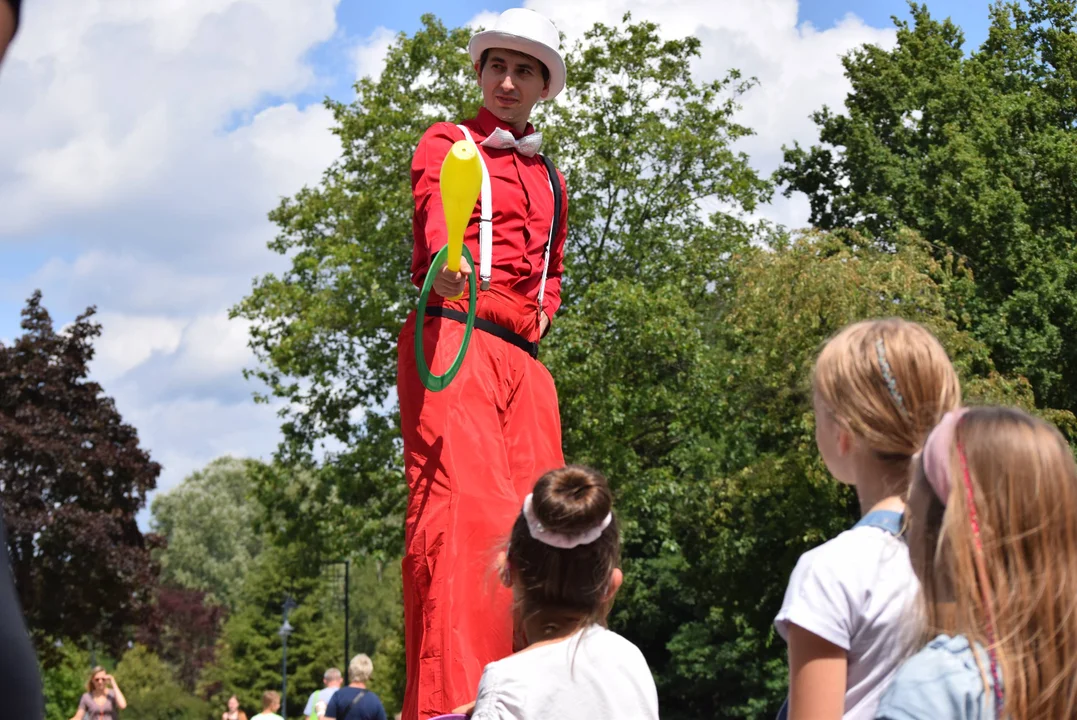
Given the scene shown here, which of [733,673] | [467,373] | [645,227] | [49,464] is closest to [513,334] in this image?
[467,373]

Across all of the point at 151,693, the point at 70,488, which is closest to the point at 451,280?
the point at 70,488

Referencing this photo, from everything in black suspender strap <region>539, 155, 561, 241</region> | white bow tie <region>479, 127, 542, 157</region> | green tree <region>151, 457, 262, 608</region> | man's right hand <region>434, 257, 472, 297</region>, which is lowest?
man's right hand <region>434, 257, 472, 297</region>

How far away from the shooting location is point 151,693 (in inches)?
2013

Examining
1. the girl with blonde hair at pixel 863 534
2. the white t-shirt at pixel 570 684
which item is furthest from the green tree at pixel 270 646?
the girl with blonde hair at pixel 863 534

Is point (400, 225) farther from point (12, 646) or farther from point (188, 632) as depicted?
point (188, 632)

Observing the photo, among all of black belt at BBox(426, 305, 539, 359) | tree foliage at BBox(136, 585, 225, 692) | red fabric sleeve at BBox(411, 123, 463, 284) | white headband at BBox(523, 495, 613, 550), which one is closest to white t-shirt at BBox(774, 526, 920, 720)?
white headband at BBox(523, 495, 613, 550)

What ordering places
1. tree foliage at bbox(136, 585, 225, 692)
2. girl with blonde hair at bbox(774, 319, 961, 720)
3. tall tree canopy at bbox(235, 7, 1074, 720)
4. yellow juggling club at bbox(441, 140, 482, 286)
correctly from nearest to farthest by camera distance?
girl with blonde hair at bbox(774, 319, 961, 720), yellow juggling club at bbox(441, 140, 482, 286), tall tree canopy at bbox(235, 7, 1074, 720), tree foliage at bbox(136, 585, 225, 692)

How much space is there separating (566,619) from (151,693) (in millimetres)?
51816

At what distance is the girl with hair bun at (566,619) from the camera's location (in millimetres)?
2826

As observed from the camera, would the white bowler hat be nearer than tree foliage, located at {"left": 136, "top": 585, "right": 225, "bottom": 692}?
Yes

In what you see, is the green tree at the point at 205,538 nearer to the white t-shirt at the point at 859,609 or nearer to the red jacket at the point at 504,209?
the red jacket at the point at 504,209

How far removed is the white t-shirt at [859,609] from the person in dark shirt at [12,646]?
134 cm

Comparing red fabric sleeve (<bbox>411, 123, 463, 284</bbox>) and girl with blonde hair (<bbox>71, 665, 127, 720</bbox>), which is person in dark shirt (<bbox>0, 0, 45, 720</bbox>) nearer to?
red fabric sleeve (<bbox>411, 123, 463, 284</bbox>)

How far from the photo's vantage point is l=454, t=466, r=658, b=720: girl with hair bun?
111 inches
